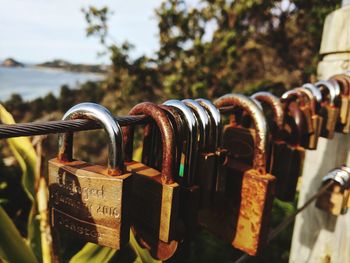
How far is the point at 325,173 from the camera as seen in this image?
1338 mm

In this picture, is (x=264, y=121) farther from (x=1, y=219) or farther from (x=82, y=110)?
(x=1, y=219)

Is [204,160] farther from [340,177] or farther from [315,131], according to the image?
[340,177]

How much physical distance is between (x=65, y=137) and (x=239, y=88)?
4884 mm

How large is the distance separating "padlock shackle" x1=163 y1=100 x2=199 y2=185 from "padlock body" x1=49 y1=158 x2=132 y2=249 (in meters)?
0.13

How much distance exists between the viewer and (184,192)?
55 cm

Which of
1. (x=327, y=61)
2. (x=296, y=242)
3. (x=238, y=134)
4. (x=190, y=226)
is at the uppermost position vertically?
(x=327, y=61)

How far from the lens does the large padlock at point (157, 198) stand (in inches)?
20.2

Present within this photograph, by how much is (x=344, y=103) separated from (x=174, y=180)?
70 cm

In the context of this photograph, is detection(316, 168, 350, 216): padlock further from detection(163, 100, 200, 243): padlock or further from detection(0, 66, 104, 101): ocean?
detection(0, 66, 104, 101): ocean

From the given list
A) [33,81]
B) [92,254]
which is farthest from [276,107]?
[33,81]

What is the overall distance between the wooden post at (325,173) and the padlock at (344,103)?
0.13m

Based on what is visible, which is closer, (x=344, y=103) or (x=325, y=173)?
(x=344, y=103)

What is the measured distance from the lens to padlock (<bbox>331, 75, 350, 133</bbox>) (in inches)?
38.8

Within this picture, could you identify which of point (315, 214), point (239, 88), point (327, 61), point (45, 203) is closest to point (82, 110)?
point (45, 203)
